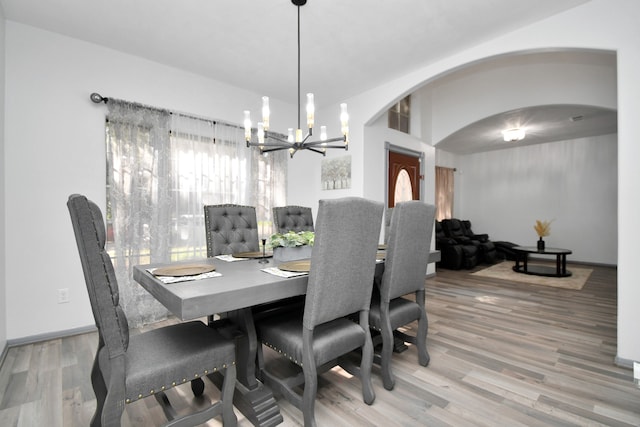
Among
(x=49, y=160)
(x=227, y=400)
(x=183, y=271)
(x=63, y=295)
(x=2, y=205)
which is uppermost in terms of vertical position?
(x=49, y=160)

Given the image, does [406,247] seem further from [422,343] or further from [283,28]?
[283,28]

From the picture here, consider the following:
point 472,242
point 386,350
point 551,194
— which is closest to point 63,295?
point 386,350

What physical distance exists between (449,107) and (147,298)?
502 cm

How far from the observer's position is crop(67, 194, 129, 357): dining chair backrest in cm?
109

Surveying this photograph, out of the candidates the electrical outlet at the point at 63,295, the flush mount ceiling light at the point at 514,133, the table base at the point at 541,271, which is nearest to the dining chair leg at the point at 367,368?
the electrical outlet at the point at 63,295

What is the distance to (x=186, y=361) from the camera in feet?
4.22

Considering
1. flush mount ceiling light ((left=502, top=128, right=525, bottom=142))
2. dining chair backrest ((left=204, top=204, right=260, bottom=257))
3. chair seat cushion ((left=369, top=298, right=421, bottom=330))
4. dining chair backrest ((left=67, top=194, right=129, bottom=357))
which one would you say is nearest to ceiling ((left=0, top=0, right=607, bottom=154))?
dining chair backrest ((left=204, top=204, right=260, bottom=257))

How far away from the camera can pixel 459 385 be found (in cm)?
189

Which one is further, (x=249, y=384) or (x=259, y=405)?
(x=249, y=384)

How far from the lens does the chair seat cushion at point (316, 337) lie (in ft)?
4.84

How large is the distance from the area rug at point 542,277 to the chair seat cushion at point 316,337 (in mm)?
4438

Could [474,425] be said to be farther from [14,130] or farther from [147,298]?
[14,130]

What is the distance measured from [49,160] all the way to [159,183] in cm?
87

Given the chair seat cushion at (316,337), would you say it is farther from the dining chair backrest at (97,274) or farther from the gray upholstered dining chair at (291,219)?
the gray upholstered dining chair at (291,219)
